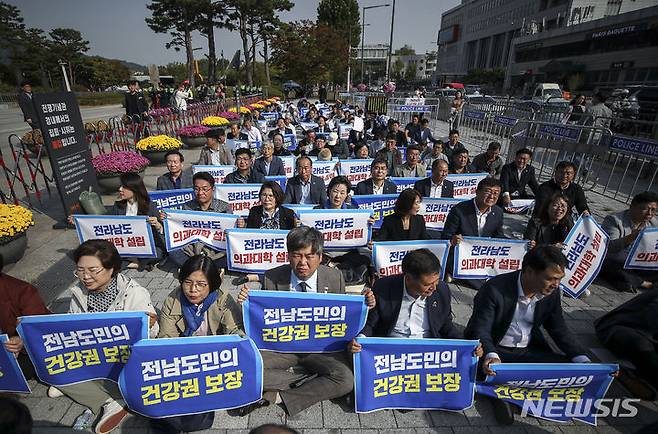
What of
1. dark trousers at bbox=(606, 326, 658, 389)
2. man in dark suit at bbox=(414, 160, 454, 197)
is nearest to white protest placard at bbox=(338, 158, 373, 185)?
man in dark suit at bbox=(414, 160, 454, 197)

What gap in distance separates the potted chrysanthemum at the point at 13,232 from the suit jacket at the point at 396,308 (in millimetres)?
5377

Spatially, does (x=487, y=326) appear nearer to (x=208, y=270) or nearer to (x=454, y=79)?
(x=208, y=270)

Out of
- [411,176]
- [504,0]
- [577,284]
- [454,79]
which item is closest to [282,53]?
[411,176]

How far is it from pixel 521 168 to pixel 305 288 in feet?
20.3

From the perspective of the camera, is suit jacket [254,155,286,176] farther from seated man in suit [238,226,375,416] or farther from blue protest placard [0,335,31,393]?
blue protest placard [0,335,31,393]

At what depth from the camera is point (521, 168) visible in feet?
24.4

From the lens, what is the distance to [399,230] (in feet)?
16.2

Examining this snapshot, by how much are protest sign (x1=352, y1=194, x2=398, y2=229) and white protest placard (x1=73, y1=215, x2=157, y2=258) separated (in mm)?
3342

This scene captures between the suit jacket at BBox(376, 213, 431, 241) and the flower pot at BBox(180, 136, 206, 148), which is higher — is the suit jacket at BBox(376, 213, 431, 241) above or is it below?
above

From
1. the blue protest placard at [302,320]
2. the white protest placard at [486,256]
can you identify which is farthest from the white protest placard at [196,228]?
the white protest placard at [486,256]

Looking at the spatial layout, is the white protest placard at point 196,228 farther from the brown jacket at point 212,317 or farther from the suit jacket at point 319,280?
the brown jacket at point 212,317

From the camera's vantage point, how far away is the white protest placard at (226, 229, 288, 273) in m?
4.80

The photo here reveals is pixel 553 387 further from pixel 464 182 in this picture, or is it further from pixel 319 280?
pixel 464 182

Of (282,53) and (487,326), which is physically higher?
(282,53)
